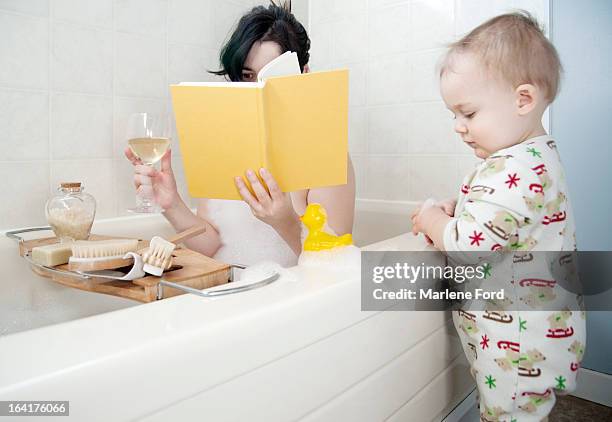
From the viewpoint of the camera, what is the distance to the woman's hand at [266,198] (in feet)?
2.83

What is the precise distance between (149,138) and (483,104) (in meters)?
0.77

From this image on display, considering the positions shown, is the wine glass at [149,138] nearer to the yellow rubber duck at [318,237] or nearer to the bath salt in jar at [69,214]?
the bath salt in jar at [69,214]

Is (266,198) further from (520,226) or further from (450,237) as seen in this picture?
(520,226)

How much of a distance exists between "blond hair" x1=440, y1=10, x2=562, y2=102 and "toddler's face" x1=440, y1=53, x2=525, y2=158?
18 mm

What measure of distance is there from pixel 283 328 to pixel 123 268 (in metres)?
0.38

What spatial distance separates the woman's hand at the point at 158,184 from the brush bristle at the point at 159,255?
34 centimetres

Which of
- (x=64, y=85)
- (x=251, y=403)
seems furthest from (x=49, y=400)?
(x=64, y=85)

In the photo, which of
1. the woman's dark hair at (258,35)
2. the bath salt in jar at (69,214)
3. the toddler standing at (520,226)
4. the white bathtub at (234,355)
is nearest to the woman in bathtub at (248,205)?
the woman's dark hair at (258,35)

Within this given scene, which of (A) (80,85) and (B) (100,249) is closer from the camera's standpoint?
(B) (100,249)

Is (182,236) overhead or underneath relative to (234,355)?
overhead

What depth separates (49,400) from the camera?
0.41 metres

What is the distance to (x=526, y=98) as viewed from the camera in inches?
34.4

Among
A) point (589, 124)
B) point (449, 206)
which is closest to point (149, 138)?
point (449, 206)

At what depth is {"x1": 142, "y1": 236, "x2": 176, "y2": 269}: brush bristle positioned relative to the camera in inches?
30.5
